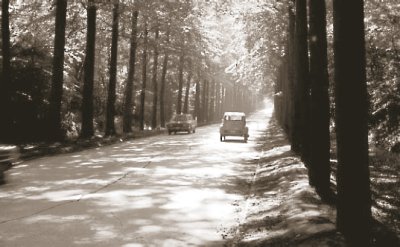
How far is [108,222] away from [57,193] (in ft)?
10.3

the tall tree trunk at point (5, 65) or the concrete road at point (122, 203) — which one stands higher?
the tall tree trunk at point (5, 65)

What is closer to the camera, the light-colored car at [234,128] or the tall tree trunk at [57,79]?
the tall tree trunk at [57,79]

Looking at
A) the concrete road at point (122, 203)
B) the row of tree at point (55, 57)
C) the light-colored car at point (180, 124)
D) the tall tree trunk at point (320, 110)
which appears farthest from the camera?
the light-colored car at point (180, 124)

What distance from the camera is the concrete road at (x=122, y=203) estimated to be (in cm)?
743

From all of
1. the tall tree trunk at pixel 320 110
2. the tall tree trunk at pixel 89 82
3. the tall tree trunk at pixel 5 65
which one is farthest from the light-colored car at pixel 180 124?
the tall tree trunk at pixel 320 110

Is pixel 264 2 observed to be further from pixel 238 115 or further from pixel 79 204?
pixel 79 204

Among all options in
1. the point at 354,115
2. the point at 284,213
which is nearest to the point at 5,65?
the point at 284,213

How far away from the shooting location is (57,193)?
433 inches

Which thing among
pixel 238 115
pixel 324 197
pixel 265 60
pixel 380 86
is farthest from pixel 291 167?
pixel 265 60

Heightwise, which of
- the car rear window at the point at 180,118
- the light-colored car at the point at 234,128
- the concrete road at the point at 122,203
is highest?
the car rear window at the point at 180,118

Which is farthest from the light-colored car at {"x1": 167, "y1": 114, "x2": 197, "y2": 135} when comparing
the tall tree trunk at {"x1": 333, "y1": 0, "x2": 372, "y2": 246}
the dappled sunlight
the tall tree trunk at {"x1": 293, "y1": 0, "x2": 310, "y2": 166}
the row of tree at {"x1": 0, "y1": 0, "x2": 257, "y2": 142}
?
the tall tree trunk at {"x1": 333, "y1": 0, "x2": 372, "y2": 246}

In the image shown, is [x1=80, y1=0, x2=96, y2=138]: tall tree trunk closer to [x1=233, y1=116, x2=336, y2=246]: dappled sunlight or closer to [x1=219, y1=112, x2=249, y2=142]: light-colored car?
[x1=219, y1=112, x2=249, y2=142]: light-colored car

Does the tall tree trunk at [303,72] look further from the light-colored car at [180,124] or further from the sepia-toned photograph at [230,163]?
the light-colored car at [180,124]

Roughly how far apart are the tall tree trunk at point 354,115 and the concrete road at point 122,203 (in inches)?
81.9
